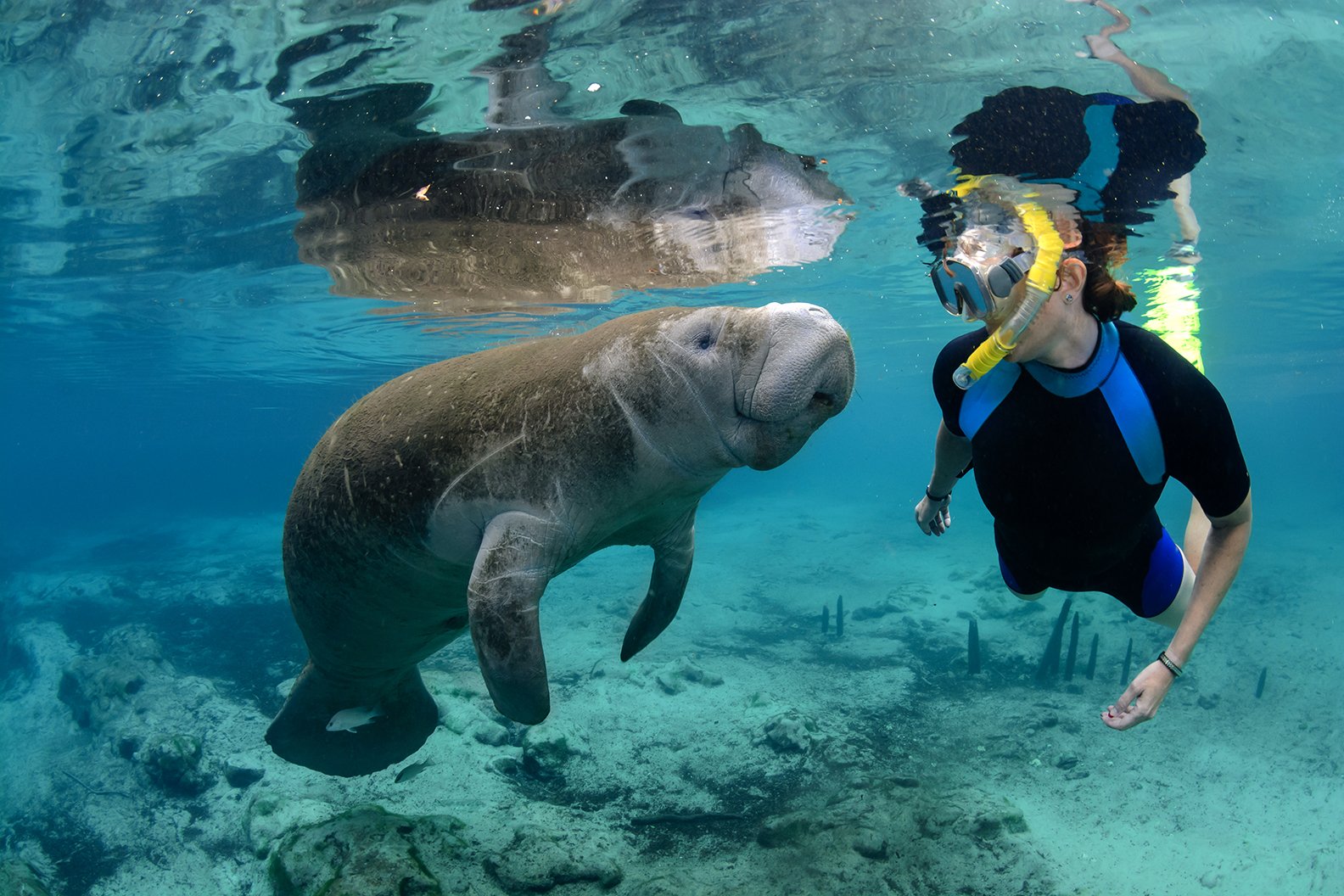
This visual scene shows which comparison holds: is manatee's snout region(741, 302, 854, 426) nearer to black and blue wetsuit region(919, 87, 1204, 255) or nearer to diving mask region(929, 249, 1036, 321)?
diving mask region(929, 249, 1036, 321)

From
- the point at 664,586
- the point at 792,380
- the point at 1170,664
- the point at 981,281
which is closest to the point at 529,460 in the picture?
the point at 792,380

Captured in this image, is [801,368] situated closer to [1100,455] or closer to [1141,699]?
[1100,455]

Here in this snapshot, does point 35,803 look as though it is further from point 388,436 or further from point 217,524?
point 217,524

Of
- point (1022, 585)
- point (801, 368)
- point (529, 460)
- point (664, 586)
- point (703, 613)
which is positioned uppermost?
point (801, 368)

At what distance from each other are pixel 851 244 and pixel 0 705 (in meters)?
16.6

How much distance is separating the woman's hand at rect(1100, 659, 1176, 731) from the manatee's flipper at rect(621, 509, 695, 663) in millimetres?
1981

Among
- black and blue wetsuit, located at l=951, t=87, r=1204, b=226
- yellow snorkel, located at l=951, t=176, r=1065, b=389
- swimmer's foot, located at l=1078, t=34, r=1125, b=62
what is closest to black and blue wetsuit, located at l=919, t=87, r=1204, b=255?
black and blue wetsuit, located at l=951, t=87, r=1204, b=226

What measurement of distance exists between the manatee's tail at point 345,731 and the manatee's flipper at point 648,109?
4.82m

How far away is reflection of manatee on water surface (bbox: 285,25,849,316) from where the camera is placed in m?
6.36

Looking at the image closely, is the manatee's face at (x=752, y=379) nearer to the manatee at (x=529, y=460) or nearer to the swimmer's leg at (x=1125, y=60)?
the manatee at (x=529, y=460)

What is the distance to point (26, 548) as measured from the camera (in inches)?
1221

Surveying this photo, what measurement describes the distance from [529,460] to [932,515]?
100 inches

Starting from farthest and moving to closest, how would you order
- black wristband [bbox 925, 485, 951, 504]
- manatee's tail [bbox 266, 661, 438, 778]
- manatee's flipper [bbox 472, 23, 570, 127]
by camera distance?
manatee's flipper [bbox 472, 23, 570, 127], manatee's tail [bbox 266, 661, 438, 778], black wristband [bbox 925, 485, 951, 504]

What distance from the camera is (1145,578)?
3.49 metres
